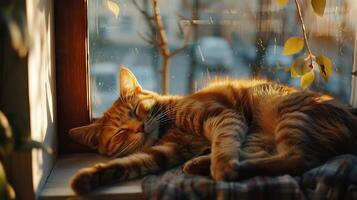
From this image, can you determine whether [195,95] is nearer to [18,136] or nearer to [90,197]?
[90,197]

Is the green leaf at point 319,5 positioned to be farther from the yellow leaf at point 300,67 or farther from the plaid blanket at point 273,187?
the plaid blanket at point 273,187

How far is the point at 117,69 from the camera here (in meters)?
1.59

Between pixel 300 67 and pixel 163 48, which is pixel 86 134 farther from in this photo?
pixel 300 67

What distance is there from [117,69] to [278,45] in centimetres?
54

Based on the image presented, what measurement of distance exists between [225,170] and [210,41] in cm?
52

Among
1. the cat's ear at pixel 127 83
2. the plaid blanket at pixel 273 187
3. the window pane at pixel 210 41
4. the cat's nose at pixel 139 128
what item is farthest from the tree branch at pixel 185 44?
the plaid blanket at pixel 273 187

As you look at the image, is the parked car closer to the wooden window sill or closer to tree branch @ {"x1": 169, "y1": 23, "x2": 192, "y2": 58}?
tree branch @ {"x1": 169, "y1": 23, "x2": 192, "y2": 58}

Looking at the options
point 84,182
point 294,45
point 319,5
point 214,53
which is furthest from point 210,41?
point 84,182

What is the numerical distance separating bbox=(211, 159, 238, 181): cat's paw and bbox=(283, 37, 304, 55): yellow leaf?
46 centimetres

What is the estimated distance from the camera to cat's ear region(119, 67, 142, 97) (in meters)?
1.52

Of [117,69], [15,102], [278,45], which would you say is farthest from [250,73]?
[15,102]

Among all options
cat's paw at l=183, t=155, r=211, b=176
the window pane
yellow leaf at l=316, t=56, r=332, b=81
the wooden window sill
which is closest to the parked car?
the window pane

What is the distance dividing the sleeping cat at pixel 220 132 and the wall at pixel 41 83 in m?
0.10

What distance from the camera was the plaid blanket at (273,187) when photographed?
117 cm
